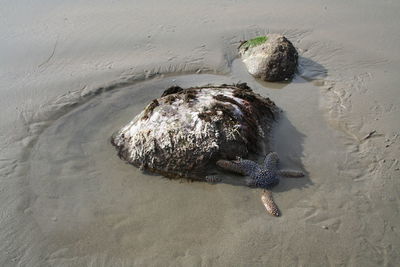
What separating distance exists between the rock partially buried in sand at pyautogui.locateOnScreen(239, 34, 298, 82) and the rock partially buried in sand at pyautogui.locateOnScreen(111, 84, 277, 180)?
165 cm

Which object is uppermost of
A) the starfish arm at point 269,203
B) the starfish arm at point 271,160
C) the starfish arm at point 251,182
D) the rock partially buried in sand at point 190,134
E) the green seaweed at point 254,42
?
the green seaweed at point 254,42

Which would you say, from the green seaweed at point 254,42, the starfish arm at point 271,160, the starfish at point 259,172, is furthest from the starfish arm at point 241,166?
the green seaweed at point 254,42

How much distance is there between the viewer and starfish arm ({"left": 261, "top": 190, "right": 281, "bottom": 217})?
15.9 ft

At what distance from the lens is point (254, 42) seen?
8.18 meters

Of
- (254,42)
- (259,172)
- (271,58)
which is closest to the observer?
(259,172)

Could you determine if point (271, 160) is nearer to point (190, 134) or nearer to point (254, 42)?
point (190, 134)

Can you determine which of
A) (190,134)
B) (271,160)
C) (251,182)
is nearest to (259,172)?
(251,182)

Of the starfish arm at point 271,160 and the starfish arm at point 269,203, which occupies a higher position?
the starfish arm at point 271,160

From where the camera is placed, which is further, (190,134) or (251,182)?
(190,134)

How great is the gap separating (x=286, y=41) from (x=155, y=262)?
5.35m

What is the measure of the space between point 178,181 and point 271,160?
1322mm

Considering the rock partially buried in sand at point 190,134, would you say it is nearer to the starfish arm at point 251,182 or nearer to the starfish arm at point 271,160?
the starfish arm at point 271,160

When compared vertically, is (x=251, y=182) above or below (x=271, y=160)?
below

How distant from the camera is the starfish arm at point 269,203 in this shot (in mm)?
4847
